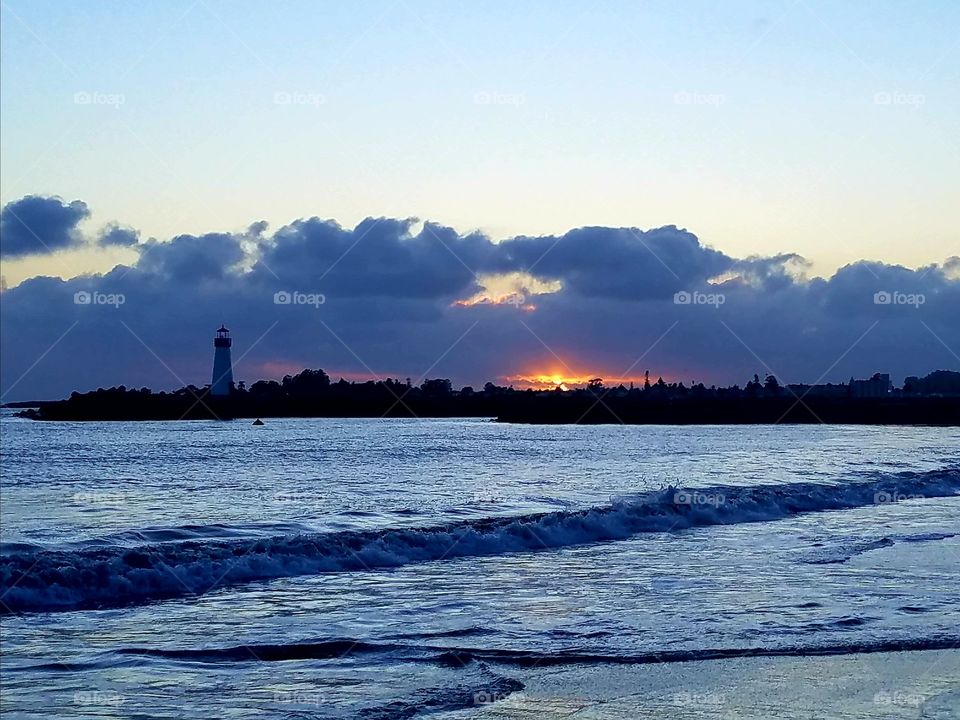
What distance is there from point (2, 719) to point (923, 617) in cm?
976

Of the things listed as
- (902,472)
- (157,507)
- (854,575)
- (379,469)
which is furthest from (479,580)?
(902,472)

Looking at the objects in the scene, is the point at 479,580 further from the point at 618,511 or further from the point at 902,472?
the point at 902,472

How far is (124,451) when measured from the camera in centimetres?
5609

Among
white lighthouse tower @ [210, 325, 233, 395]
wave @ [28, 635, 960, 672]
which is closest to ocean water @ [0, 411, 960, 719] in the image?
wave @ [28, 635, 960, 672]

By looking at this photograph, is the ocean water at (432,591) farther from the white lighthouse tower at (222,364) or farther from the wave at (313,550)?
the white lighthouse tower at (222,364)

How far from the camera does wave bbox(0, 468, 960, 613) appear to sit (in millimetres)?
14406

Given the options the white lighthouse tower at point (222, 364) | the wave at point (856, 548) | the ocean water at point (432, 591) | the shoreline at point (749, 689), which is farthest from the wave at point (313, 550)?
the white lighthouse tower at point (222, 364)

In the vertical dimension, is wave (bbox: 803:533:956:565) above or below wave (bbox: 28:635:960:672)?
below

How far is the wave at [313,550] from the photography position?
47.3 feet

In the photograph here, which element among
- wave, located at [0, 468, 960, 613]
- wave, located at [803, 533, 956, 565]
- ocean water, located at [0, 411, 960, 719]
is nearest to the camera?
ocean water, located at [0, 411, 960, 719]

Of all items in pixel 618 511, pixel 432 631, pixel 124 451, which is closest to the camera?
pixel 432 631

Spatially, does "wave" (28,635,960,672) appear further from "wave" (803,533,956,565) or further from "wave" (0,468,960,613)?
"wave" (803,533,956,565)

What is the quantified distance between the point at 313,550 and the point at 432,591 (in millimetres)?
4048

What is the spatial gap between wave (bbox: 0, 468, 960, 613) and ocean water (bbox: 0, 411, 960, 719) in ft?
0.21
